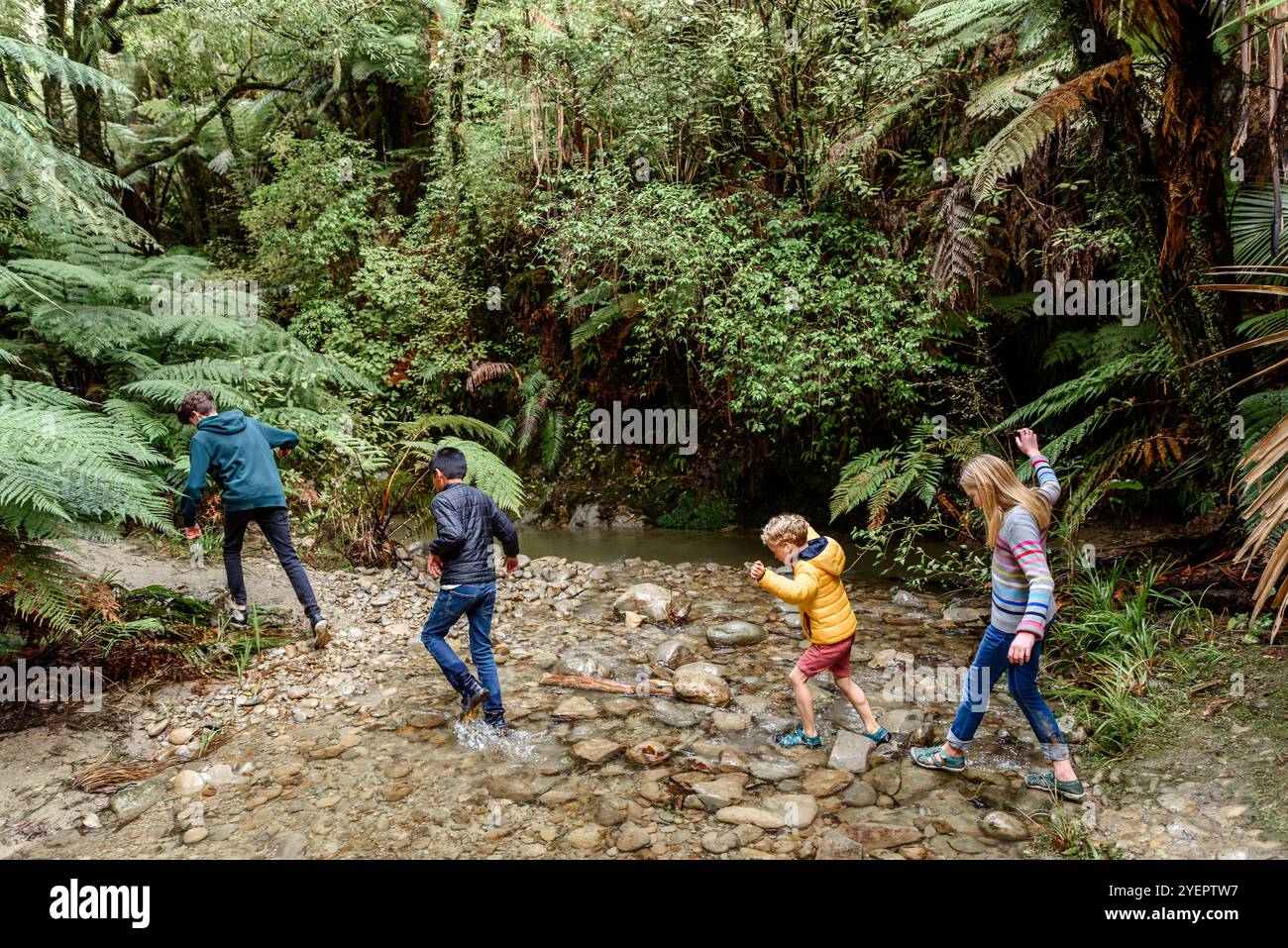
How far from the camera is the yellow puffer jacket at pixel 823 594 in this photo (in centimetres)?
344

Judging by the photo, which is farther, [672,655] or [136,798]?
[672,655]

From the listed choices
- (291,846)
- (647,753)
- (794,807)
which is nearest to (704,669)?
(647,753)

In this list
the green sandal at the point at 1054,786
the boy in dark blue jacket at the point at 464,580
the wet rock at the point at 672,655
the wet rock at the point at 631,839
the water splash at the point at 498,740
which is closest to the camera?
the wet rock at the point at 631,839

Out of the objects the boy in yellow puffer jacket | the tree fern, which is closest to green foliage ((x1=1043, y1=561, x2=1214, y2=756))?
the boy in yellow puffer jacket

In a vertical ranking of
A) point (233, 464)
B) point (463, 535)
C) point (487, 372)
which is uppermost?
point (487, 372)

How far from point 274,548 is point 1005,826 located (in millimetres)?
4666

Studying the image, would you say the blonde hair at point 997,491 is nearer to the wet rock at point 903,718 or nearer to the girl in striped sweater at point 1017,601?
the girl in striped sweater at point 1017,601

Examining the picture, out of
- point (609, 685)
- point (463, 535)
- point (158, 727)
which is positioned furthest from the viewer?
point (609, 685)

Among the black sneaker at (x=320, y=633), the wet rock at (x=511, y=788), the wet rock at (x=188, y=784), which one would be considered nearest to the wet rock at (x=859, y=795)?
the wet rock at (x=511, y=788)

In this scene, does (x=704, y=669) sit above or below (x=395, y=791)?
above

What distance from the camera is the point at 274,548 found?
485 cm

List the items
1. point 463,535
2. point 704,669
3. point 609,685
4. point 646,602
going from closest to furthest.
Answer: point 463,535, point 609,685, point 704,669, point 646,602

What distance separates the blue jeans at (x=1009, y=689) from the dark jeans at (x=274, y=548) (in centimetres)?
415

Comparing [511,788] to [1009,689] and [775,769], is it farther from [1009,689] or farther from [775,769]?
[1009,689]
